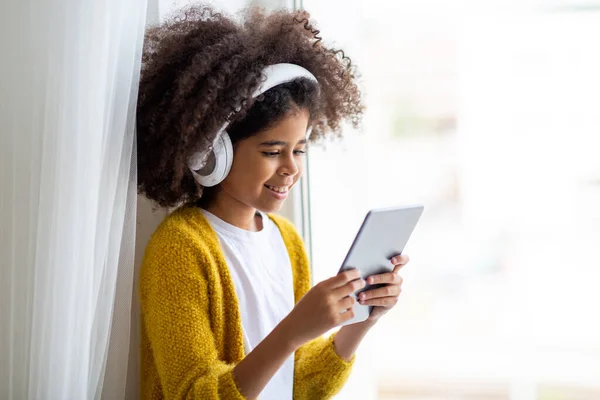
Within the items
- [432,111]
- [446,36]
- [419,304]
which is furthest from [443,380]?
[446,36]

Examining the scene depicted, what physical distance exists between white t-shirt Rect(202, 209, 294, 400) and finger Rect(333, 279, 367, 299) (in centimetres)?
20

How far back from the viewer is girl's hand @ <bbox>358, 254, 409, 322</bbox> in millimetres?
1054

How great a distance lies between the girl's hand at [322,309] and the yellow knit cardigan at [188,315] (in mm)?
114

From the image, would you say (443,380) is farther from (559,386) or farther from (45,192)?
(45,192)

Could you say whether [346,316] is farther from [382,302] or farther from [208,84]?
[208,84]

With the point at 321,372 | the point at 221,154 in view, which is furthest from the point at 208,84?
the point at 321,372

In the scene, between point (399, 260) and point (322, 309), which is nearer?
point (322, 309)

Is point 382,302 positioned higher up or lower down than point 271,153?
lower down

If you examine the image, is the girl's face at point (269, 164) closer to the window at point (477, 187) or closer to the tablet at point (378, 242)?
the tablet at point (378, 242)

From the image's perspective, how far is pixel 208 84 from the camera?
3.29 ft

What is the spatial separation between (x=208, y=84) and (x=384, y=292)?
41 centimetres

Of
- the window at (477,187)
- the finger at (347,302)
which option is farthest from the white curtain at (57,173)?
the window at (477,187)

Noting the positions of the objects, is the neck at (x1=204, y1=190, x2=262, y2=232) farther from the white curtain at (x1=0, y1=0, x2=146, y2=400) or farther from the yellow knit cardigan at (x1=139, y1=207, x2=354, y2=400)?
the white curtain at (x1=0, y1=0, x2=146, y2=400)

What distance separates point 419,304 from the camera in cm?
195
